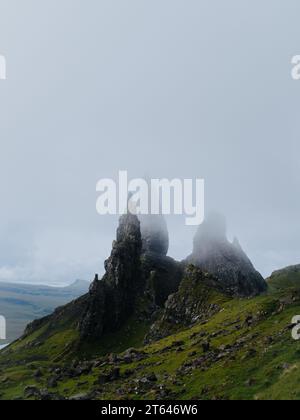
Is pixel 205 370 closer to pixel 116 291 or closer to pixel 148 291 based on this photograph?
pixel 148 291

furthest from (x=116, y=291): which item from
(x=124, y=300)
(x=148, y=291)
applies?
(x=148, y=291)

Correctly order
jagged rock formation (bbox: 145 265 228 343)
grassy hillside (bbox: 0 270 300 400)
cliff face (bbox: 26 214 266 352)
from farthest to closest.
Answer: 1. cliff face (bbox: 26 214 266 352)
2. jagged rock formation (bbox: 145 265 228 343)
3. grassy hillside (bbox: 0 270 300 400)

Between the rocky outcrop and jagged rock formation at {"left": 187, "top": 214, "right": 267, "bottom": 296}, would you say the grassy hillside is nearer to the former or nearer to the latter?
jagged rock formation at {"left": 187, "top": 214, "right": 267, "bottom": 296}

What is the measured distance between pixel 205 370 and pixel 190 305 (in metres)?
70.5

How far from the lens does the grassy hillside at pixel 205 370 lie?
152 feet

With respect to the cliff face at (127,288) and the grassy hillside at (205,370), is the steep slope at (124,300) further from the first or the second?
the grassy hillside at (205,370)

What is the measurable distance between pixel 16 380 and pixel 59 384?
59.0 feet

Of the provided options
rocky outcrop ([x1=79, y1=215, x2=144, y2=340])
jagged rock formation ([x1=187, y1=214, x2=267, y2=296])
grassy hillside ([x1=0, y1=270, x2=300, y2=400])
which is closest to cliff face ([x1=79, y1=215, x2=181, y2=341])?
rocky outcrop ([x1=79, y1=215, x2=144, y2=340])

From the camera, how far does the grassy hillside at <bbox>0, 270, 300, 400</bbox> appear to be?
46375 millimetres

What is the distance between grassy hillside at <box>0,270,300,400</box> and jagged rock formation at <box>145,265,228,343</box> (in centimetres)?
1967

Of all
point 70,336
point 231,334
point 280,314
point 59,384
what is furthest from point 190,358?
point 70,336

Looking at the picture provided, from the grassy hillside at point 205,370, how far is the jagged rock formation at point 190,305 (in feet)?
64.5

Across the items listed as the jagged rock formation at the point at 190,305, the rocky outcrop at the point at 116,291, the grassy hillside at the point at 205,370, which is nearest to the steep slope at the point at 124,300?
the rocky outcrop at the point at 116,291
